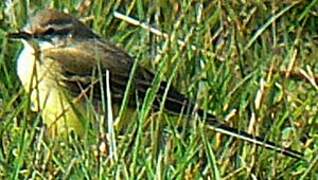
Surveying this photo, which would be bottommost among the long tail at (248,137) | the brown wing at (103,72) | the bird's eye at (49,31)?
the long tail at (248,137)

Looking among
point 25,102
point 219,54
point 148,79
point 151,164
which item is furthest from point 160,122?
point 219,54

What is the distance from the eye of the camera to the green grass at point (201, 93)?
5172 mm

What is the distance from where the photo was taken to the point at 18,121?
5.75 m

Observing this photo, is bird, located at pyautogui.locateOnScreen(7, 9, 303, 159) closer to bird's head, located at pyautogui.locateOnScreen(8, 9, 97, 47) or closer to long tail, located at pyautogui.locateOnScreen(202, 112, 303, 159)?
bird's head, located at pyautogui.locateOnScreen(8, 9, 97, 47)

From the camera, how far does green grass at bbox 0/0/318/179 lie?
5172 millimetres

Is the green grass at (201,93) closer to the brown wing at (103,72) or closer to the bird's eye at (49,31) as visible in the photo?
the brown wing at (103,72)

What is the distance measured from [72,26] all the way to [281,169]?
1.65 meters

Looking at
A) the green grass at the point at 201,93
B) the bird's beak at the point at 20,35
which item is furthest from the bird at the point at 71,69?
the green grass at the point at 201,93

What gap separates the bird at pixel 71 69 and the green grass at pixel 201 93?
0.35 feet

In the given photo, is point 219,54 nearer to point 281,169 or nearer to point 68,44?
point 68,44

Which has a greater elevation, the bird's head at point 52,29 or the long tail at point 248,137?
the bird's head at point 52,29

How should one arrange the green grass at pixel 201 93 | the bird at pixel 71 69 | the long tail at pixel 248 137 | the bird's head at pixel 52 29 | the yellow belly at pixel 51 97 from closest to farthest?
1. the green grass at pixel 201 93
2. the long tail at pixel 248 137
3. the yellow belly at pixel 51 97
4. the bird at pixel 71 69
5. the bird's head at pixel 52 29

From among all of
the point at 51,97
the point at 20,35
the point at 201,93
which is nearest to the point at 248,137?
the point at 201,93

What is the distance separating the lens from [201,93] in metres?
5.98
